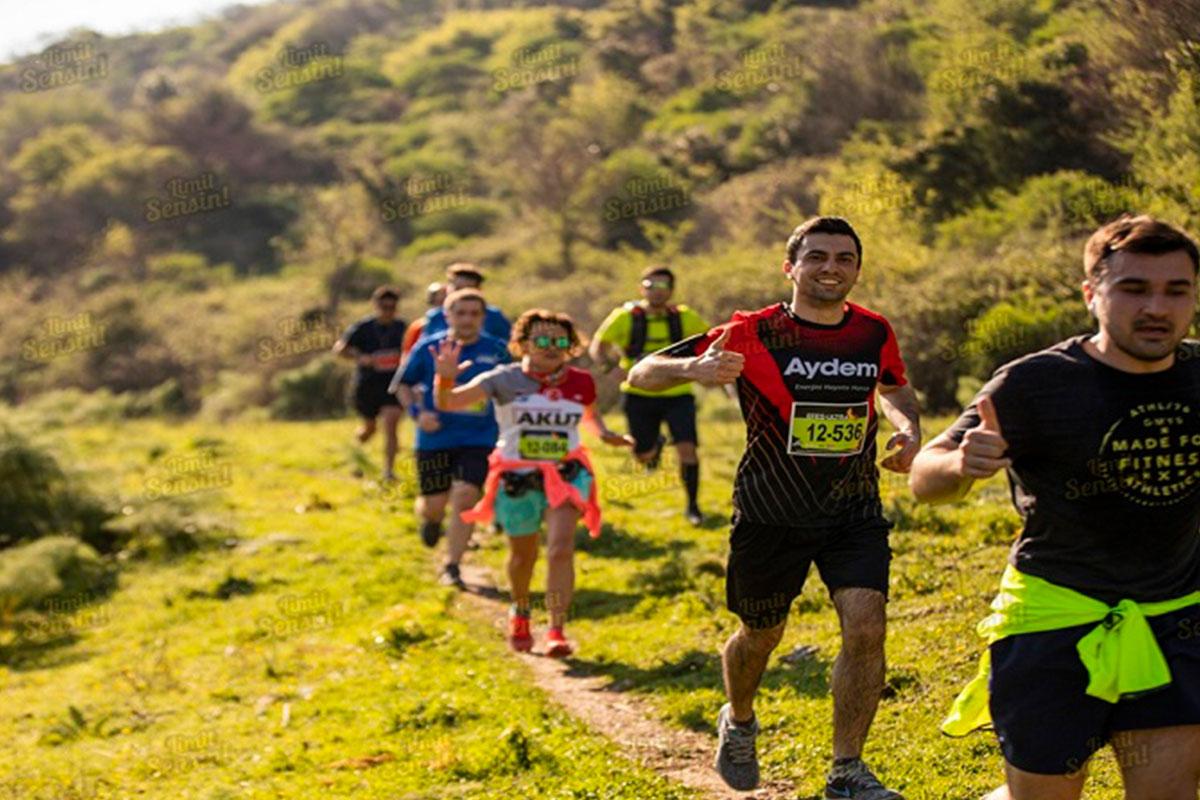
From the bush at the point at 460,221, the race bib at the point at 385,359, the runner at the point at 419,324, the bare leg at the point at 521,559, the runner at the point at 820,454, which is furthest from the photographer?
the bush at the point at 460,221

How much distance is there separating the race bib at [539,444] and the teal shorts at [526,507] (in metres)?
0.24

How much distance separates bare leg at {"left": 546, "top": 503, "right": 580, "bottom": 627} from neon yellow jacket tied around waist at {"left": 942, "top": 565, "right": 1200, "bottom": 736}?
5.33 m

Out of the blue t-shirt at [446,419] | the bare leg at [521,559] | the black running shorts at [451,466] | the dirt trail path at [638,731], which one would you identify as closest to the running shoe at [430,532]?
the black running shorts at [451,466]

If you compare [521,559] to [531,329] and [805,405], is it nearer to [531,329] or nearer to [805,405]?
[531,329]

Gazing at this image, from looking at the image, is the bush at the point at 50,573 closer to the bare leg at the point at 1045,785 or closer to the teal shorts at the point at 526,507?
the teal shorts at the point at 526,507

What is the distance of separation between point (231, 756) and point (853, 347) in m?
4.83

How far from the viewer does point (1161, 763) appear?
4098 mm

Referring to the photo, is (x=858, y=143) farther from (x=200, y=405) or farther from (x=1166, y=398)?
(x=1166, y=398)

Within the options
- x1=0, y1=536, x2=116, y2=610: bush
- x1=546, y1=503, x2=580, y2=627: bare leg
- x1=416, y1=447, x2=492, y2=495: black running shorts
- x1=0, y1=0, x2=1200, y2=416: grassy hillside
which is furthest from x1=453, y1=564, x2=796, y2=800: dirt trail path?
x1=0, y1=0, x2=1200, y2=416: grassy hillside

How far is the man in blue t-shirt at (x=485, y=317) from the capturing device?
1241 centimetres

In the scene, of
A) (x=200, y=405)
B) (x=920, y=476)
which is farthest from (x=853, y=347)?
(x=200, y=405)

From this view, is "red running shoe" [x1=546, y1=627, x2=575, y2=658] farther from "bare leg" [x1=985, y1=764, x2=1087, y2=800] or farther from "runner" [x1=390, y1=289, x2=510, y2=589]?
"bare leg" [x1=985, y1=764, x2=1087, y2=800]

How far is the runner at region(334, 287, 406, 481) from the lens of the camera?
1645cm

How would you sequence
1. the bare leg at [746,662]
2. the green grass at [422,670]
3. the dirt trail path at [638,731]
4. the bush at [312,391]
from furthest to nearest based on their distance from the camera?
1. the bush at [312,391]
2. the green grass at [422,670]
3. the dirt trail path at [638,731]
4. the bare leg at [746,662]
